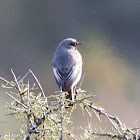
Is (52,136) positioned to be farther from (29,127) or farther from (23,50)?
(23,50)

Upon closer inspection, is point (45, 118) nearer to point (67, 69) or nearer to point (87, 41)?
point (67, 69)

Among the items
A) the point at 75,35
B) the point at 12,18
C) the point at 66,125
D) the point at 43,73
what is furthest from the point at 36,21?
the point at 66,125

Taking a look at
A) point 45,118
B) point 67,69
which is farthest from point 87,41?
point 45,118

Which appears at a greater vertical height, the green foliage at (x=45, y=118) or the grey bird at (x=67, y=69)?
the grey bird at (x=67, y=69)

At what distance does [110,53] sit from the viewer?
2159cm

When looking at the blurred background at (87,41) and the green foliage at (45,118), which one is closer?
the green foliage at (45,118)

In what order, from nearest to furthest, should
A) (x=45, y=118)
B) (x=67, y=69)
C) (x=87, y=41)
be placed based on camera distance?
(x=45, y=118) → (x=67, y=69) → (x=87, y=41)

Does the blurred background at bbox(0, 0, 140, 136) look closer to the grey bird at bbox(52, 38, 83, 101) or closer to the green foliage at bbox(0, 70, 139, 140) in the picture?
the grey bird at bbox(52, 38, 83, 101)

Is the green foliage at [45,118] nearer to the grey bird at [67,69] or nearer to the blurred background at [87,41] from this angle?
the grey bird at [67,69]

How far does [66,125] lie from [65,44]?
315 centimetres

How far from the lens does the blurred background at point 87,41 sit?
16.4m

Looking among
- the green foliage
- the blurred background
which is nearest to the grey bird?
the green foliage

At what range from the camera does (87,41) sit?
2253 cm

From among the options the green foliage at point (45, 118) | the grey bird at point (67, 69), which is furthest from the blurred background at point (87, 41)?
the green foliage at point (45, 118)
